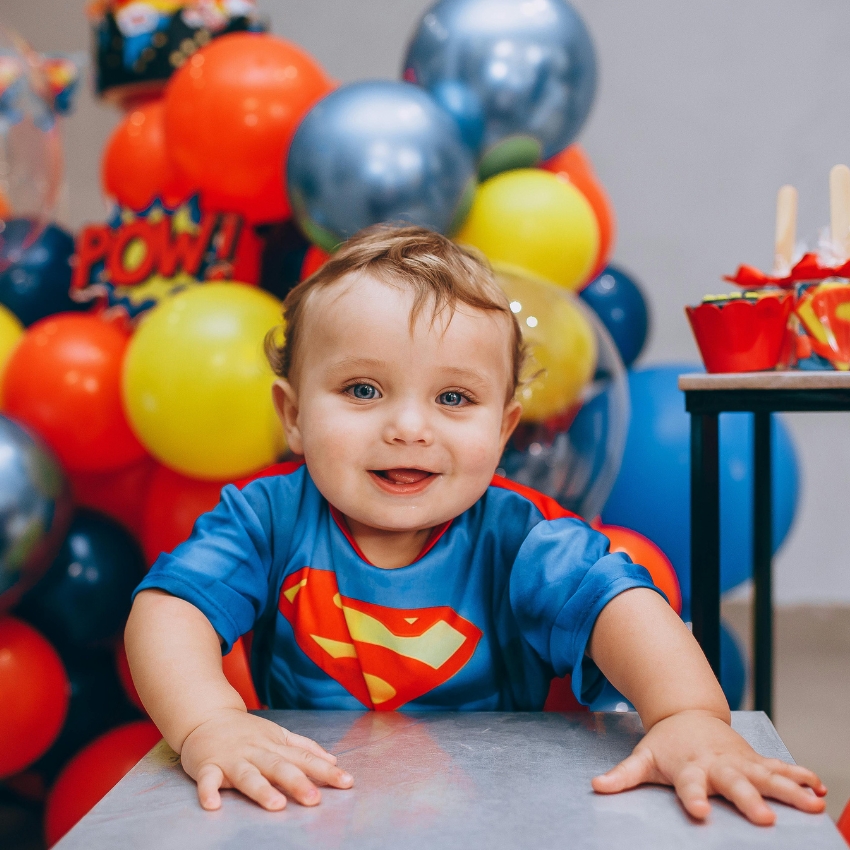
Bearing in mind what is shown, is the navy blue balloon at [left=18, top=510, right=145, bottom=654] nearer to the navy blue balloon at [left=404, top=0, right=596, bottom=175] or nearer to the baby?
the baby

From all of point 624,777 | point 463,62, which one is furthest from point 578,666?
point 463,62

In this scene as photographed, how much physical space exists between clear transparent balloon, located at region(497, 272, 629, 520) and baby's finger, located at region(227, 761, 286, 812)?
758 mm

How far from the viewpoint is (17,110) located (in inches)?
60.5

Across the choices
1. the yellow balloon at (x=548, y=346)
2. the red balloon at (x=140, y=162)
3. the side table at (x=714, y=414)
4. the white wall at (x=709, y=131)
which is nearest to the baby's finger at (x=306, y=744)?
the side table at (x=714, y=414)

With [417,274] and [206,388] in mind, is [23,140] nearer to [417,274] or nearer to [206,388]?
[206,388]

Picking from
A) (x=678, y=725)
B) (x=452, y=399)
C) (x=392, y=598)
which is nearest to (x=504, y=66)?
(x=452, y=399)

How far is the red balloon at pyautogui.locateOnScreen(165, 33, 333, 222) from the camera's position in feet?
4.67

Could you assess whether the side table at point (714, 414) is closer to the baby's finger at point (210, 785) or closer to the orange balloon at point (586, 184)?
the baby's finger at point (210, 785)

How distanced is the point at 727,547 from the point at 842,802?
0.41 metres

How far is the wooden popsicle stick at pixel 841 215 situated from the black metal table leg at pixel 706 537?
23cm

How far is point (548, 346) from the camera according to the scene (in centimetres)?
124

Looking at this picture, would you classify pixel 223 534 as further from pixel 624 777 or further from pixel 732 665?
pixel 732 665

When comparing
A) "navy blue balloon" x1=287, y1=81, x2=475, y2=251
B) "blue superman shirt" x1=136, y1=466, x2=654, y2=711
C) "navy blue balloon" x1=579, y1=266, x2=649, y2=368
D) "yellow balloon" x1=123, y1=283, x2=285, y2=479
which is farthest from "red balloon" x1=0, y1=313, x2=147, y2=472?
"navy blue balloon" x1=579, y1=266, x2=649, y2=368

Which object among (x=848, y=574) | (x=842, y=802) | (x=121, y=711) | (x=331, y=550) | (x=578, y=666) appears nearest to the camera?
(x=578, y=666)
